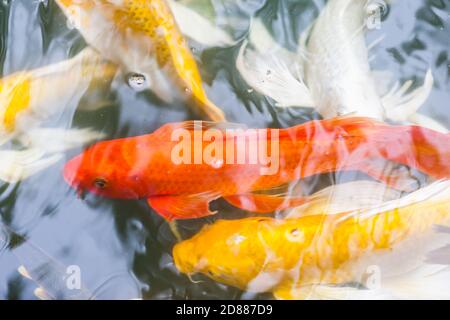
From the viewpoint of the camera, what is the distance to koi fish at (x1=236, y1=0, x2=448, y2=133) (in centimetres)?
135

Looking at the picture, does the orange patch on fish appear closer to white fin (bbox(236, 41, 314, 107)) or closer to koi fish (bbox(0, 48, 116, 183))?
koi fish (bbox(0, 48, 116, 183))

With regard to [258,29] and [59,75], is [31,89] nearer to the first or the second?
[59,75]

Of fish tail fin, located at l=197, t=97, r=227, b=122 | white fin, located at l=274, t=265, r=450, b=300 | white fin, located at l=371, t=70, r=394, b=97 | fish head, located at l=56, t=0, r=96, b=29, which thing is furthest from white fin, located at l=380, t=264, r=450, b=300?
fish head, located at l=56, t=0, r=96, b=29

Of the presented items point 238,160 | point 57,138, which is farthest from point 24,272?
point 238,160

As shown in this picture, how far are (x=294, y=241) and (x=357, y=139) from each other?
1.02ft

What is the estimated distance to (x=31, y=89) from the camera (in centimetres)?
134

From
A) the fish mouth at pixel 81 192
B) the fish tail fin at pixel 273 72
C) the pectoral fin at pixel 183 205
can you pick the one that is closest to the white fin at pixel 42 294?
the fish mouth at pixel 81 192

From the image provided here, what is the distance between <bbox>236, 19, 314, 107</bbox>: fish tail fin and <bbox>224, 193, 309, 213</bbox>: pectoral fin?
26 centimetres

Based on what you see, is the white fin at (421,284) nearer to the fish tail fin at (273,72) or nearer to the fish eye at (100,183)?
the fish tail fin at (273,72)

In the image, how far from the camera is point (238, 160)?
50.1 inches

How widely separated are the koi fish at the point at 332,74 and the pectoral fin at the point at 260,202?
26cm

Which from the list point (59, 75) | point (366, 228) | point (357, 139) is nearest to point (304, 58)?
point (357, 139)

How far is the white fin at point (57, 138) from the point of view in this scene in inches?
52.3

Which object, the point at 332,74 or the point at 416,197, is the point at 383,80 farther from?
the point at 416,197
